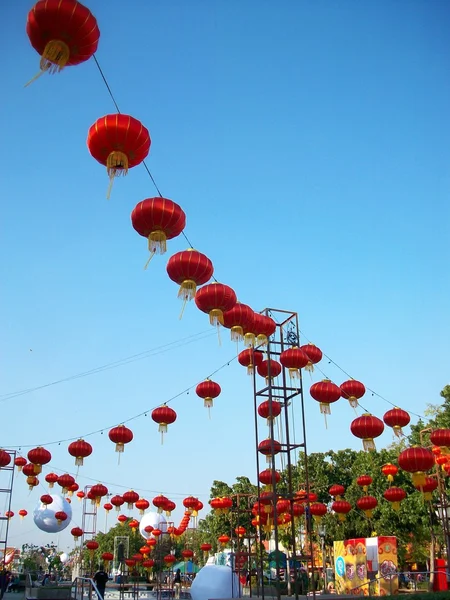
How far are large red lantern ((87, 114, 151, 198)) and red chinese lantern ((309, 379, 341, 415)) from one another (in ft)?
22.7

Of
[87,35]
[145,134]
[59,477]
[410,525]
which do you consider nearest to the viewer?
[87,35]

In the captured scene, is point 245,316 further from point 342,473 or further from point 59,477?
point 342,473

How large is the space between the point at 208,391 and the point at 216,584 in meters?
6.21

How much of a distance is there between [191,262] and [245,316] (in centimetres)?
262

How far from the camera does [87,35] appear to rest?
4.95m

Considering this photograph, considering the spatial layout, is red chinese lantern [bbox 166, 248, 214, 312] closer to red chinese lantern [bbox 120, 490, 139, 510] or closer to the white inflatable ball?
the white inflatable ball

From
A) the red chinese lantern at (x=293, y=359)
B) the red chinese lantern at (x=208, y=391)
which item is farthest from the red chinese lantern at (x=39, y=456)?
the red chinese lantern at (x=293, y=359)

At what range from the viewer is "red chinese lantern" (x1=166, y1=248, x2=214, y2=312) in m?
→ 7.57

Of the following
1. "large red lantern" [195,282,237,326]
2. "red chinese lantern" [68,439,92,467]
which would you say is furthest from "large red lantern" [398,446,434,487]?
"red chinese lantern" [68,439,92,467]

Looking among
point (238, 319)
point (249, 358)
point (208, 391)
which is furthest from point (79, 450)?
point (238, 319)

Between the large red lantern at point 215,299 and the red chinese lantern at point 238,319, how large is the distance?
119 cm

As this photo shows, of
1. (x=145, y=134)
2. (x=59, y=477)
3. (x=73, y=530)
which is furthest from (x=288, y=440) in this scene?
(x=73, y=530)

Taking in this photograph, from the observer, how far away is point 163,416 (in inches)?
471

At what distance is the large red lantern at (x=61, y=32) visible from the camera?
4.76 meters
